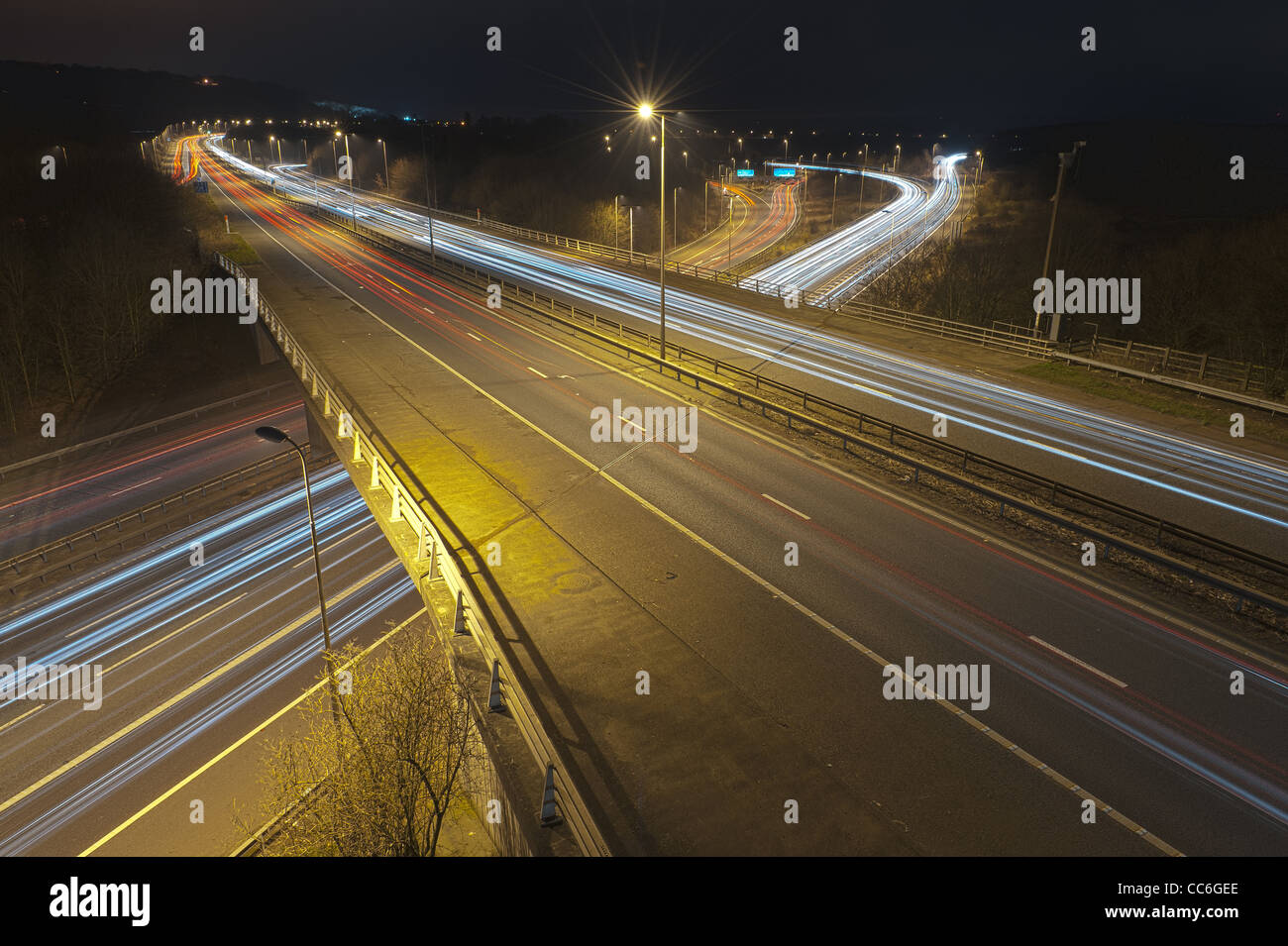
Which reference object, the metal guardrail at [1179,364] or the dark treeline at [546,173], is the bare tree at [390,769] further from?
the dark treeline at [546,173]

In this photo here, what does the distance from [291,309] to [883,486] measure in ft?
116

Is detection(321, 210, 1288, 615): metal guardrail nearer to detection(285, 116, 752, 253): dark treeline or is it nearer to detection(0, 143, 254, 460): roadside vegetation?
detection(0, 143, 254, 460): roadside vegetation

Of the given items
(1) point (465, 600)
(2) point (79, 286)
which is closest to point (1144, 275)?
(1) point (465, 600)

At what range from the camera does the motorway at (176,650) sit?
19719mm

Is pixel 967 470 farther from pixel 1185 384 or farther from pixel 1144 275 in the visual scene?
pixel 1144 275

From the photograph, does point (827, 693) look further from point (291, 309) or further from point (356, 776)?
point (291, 309)

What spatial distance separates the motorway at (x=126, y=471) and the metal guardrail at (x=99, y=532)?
130cm

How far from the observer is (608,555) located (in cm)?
1577

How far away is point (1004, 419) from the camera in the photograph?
79.0 feet

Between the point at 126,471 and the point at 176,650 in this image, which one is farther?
the point at 126,471

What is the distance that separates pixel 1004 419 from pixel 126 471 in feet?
139

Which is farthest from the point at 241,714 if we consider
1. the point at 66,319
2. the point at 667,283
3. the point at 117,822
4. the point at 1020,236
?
the point at 1020,236

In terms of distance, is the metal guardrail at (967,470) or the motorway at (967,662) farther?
the metal guardrail at (967,470)

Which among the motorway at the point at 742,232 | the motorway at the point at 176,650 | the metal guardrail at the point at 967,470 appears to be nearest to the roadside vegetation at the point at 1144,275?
the metal guardrail at the point at 967,470
